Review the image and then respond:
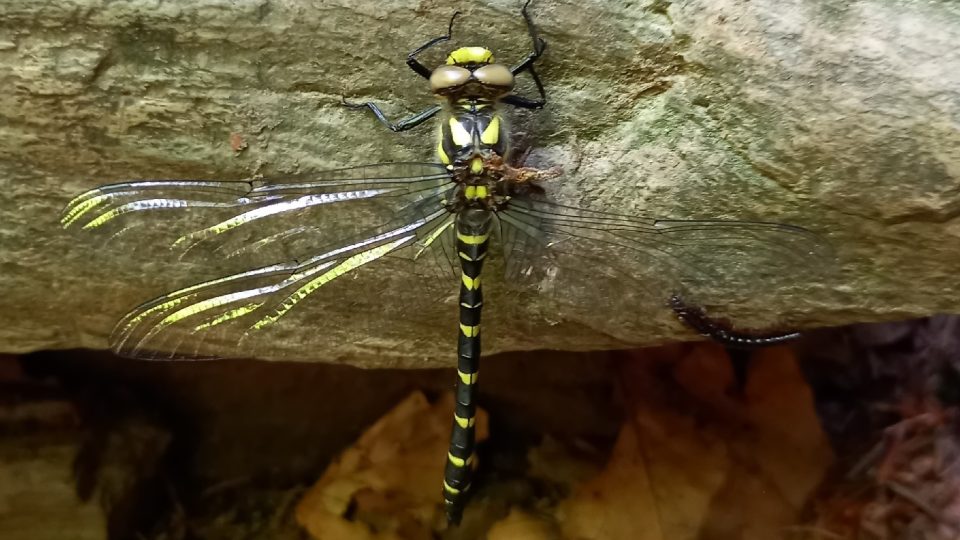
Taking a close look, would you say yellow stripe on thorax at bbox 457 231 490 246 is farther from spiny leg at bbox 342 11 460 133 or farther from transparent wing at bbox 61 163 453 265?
spiny leg at bbox 342 11 460 133

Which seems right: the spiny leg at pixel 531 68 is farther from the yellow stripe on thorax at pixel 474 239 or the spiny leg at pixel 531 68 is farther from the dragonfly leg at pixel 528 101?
the yellow stripe on thorax at pixel 474 239

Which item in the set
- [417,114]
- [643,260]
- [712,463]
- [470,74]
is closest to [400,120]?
[417,114]

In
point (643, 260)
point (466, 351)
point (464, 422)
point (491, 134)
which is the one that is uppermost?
point (491, 134)

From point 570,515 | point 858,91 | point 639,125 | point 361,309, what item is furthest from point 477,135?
point 570,515

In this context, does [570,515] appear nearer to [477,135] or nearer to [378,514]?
[378,514]

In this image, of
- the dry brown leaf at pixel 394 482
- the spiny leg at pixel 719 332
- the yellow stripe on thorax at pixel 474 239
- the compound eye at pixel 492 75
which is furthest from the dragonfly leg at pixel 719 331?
the dry brown leaf at pixel 394 482

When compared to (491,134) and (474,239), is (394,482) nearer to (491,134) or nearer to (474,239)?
(474,239)
